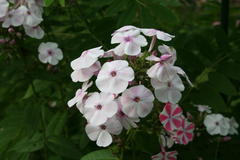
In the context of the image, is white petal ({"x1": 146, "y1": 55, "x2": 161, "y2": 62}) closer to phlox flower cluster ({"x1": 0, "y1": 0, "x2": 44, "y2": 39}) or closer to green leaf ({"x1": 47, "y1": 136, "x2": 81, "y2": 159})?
green leaf ({"x1": 47, "y1": 136, "x2": 81, "y2": 159})

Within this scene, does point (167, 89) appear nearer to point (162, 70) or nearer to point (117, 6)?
point (162, 70)

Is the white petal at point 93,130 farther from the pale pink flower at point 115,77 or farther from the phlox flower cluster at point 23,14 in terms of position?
the phlox flower cluster at point 23,14

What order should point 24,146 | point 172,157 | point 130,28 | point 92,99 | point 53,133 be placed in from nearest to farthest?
point 92,99 < point 130,28 < point 172,157 < point 24,146 < point 53,133

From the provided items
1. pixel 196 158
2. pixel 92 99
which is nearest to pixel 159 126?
pixel 92 99

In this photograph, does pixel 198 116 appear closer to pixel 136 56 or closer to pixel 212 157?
pixel 212 157

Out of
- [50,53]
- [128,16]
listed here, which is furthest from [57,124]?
[128,16]

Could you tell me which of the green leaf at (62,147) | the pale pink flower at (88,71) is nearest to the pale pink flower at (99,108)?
the pale pink flower at (88,71)

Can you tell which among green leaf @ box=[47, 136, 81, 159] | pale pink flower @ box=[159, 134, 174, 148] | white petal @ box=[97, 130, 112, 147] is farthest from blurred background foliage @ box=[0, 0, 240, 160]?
white petal @ box=[97, 130, 112, 147]

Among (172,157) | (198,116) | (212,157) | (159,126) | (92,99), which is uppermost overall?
(92,99)
